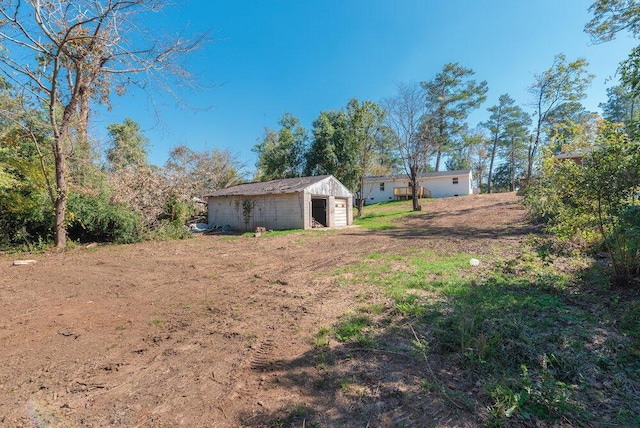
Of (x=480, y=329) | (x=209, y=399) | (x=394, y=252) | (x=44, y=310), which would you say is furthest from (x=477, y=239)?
(x=44, y=310)

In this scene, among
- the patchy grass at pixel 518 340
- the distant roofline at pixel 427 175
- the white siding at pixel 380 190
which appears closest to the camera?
the patchy grass at pixel 518 340

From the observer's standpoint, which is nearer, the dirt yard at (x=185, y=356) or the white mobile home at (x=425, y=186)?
the dirt yard at (x=185, y=356)

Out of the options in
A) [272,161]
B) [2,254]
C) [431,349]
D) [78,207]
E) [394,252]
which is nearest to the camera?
[431,349]

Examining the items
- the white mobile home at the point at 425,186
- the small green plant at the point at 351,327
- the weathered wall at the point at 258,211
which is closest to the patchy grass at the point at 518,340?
the small green plant at the point at 351,327

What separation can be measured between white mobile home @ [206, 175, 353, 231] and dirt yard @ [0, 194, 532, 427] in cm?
1018

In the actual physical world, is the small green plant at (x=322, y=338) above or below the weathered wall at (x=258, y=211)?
below

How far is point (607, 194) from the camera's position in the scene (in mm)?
4324

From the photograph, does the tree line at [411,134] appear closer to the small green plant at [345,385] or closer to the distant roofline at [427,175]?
the distant roofline at [427,175]

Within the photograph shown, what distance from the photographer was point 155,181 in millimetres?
14953

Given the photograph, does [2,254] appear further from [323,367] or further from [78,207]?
[323,367]

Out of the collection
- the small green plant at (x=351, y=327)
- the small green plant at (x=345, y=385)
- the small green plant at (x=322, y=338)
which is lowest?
the small green plant at (x=345, y=385)

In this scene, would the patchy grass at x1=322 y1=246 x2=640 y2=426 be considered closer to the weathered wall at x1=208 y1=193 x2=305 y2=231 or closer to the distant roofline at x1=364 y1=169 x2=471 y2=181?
the weathered wall at x1=208 y1=193 x2=305 y2=231

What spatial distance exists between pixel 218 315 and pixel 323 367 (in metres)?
2.20

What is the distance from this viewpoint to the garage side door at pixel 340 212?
19688 mm
